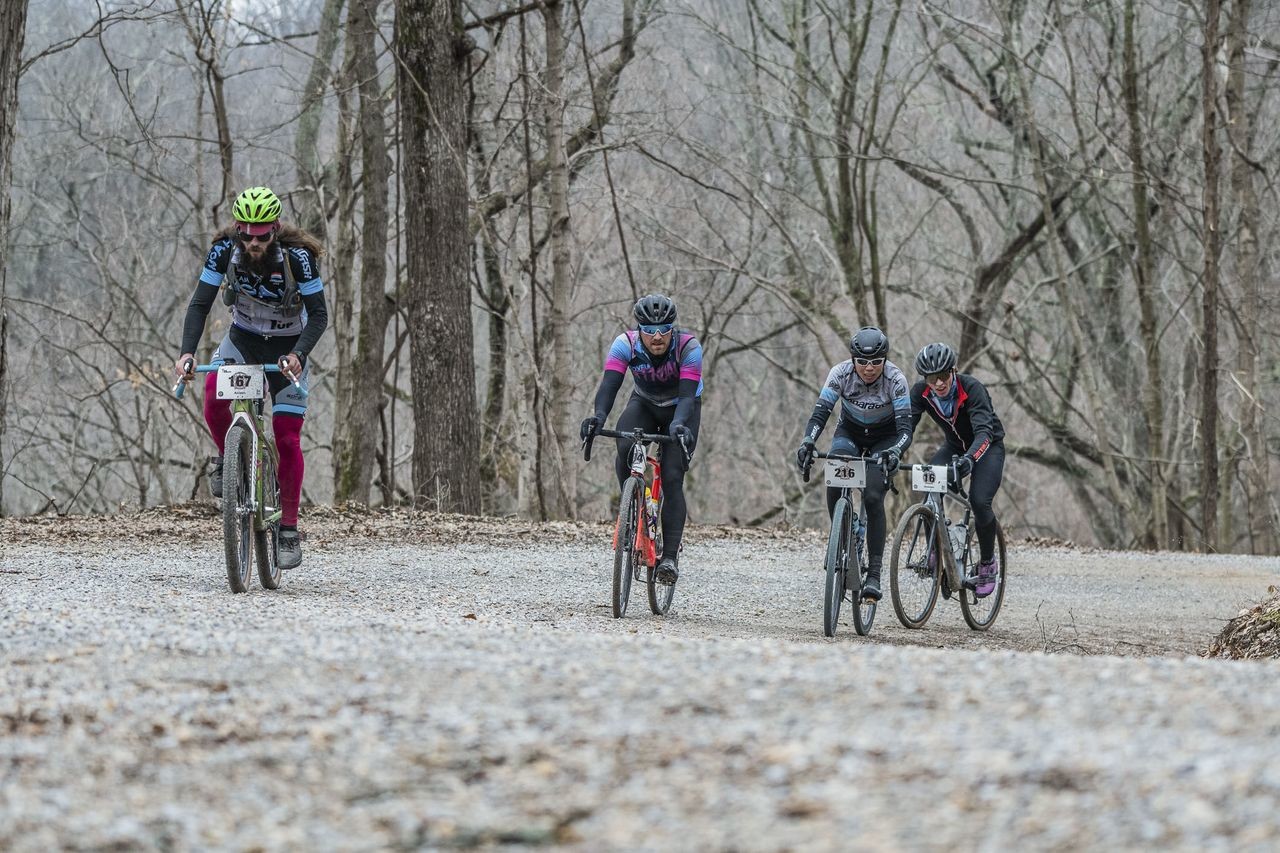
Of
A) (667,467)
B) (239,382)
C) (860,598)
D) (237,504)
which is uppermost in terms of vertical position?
(239,382)

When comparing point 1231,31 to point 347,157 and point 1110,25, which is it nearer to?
point 1110,25

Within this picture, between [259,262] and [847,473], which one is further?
[847,473]

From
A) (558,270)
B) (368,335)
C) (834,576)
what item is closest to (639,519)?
(834,576)

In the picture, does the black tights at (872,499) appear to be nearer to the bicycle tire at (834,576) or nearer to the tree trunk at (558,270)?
the bicycle tire at (834,576)

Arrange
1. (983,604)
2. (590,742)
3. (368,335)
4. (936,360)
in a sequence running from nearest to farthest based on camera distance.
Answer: (590,742) → (936,360) → (983,604) → (368,335)

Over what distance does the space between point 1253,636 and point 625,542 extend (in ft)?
12.0

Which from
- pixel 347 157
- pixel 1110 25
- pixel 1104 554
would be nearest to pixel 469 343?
pixel 347 157

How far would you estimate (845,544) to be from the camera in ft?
29.0

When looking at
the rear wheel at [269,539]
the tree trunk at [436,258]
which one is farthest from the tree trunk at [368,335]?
the rear wheel at [269,539]

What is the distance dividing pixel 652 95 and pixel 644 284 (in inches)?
196

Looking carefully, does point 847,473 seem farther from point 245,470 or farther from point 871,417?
point 245,470

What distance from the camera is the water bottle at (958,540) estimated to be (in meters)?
10.2

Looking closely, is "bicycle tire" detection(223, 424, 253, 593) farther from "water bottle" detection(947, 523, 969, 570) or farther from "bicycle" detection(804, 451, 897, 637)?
"water bottle" detection(947, 523, 969, 570)

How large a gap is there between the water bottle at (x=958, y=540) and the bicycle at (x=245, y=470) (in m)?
4.62
